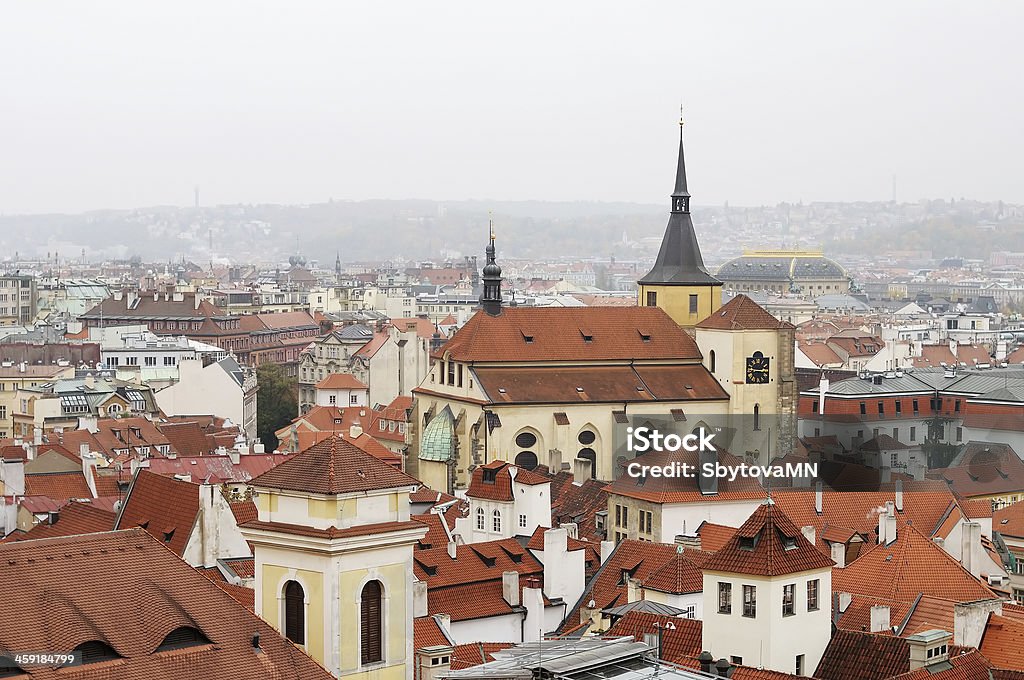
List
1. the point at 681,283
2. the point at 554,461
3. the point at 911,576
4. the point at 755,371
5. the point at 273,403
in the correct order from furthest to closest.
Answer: the point at 273,403
the point at 681,283
the point at 755,371
the point at 554,461
the point at 911,576

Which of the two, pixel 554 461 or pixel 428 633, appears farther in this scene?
pixel 554 461

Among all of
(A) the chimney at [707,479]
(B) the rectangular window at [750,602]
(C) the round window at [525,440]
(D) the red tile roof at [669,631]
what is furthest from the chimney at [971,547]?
(C) the round window at [525,440]

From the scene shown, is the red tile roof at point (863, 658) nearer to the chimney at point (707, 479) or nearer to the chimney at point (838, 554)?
the chimney at point (838, 554)

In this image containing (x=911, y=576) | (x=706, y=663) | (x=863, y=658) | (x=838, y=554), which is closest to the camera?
(x=706, y=663)

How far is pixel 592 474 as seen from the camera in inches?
3258

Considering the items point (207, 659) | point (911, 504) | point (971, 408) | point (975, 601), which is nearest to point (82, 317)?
point (971, 408)

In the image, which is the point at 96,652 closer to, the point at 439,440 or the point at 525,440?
the point at 439,440

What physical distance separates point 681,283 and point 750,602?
5494 centimetres

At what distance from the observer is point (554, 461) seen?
81.5 meters

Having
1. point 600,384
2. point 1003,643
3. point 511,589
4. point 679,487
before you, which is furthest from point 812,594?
point 600,384

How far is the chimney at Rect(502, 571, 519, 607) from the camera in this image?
169ft

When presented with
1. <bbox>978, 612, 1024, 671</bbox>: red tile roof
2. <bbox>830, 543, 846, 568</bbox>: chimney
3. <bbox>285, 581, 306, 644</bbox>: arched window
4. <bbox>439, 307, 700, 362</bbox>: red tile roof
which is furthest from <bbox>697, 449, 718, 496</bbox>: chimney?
<bbox>285, 581, 306, 644</bbox>: arched window

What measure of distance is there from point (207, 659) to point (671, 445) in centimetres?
5381

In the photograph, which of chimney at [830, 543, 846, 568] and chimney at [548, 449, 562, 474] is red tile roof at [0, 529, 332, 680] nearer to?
chimney at [830, 543, 846, 568]
